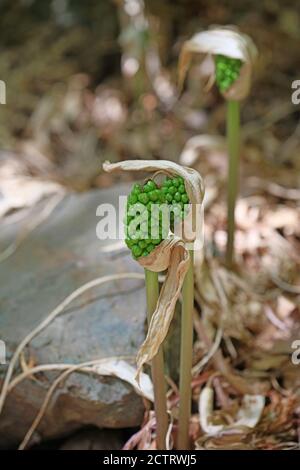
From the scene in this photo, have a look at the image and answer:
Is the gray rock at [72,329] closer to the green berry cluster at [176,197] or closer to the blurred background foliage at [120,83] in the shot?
the green berry cluster at [176,197]

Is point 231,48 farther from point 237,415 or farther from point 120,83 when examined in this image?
point 120,83

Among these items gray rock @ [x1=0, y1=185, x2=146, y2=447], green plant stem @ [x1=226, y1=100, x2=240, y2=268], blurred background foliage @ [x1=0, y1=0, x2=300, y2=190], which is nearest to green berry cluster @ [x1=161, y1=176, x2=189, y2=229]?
gray rock @ [x1=0, y1=185, x2=146, y2=447]

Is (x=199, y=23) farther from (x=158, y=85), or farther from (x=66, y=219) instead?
(x=66, y=219)

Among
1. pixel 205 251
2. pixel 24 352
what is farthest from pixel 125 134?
pixel 24 352

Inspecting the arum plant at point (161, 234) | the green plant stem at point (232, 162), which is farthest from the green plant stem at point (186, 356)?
the green plant stem at point (232, 162)

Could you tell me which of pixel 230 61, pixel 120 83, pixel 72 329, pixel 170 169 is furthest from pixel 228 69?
pixel 120 83

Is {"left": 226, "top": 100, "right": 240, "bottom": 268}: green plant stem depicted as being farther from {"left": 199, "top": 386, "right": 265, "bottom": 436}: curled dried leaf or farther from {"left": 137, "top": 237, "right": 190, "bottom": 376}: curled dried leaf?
{"left": 137, "top": 237, "right": 190, "bottom": 376}: curled dried leaf

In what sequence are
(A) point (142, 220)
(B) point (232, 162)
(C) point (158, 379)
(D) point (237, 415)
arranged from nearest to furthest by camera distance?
1. (A) point (142, 220)
2. (C) point (158, 379)
3. (D) point (237, 415)
4. (B) point (232, 162)
